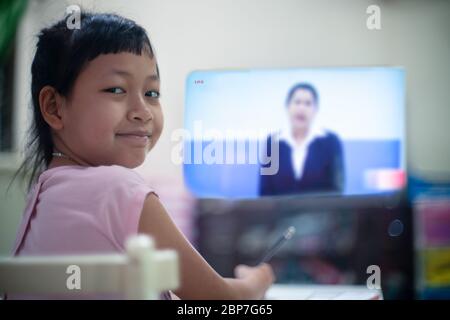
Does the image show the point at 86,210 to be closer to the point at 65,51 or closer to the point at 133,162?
the point at 133,162

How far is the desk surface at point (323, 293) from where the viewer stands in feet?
3.14

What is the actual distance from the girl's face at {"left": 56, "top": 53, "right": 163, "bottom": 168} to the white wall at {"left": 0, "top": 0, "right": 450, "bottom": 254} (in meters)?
0.06

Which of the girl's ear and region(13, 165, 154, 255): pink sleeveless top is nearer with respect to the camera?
region(13, 165, 154, 255): pink sleeveless top

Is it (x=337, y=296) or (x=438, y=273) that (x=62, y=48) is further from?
(x=438, y=273)

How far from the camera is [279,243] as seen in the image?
101 centimetres

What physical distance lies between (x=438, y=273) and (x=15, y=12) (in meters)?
0.95

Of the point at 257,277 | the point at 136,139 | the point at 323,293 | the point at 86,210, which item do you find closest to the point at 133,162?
the point at 136,139

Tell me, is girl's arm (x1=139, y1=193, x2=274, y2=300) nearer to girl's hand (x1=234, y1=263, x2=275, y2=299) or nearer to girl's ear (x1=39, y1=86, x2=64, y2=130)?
girl's hand (x1=234, y1=263, x2=275, y2=299)

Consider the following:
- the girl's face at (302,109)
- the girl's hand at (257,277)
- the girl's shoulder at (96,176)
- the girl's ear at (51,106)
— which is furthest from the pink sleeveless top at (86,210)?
the girl's face at (302,109)

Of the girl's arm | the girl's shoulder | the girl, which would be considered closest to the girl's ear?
the girl

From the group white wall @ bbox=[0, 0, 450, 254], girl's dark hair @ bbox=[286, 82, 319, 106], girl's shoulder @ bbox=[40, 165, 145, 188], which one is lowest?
girl's shoulder @ bbox=[40, 165, 145, 188]

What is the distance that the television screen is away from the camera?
3.26 ft

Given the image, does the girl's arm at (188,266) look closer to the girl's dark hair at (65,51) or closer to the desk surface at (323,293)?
the desk surface at (323,293)

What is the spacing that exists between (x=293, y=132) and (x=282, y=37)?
0.18 meters
